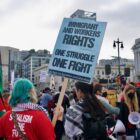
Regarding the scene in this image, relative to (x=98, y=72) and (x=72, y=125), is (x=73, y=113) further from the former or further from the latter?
(x=98, y=72)

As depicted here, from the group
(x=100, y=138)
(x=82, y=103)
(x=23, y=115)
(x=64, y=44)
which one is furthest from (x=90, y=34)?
(x=23, y=115)

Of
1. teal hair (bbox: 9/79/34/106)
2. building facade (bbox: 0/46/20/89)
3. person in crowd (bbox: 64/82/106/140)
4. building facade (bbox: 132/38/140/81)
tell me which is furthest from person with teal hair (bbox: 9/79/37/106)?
building facade (bbox: 132/38/140/81)

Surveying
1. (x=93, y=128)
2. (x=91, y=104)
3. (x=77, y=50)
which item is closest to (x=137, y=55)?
(x=77, y=50)

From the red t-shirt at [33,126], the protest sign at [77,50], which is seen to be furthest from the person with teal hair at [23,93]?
the protest sign at [77,50]

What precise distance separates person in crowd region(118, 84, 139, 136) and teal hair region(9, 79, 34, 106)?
3.30 meters

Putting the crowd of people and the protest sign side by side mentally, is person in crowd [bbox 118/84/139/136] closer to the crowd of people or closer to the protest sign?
the crowd of people

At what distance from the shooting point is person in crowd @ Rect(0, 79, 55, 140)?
14.5 feet

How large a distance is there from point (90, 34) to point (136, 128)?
2.14 meters

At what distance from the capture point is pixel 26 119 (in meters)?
4.45

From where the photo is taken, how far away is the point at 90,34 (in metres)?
6.04

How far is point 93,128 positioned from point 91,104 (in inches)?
11.8

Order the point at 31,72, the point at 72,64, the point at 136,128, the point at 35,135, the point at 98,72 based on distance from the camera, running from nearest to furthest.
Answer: the point at 35,135 < the point at 72,64 < the point at 136,128 < the point at 98,72 < the point at 31,72

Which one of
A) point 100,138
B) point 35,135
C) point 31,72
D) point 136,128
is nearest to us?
point 35,135

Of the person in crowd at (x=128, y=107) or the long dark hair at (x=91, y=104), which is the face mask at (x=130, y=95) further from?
the long dark hair at (x=91, y=104)
